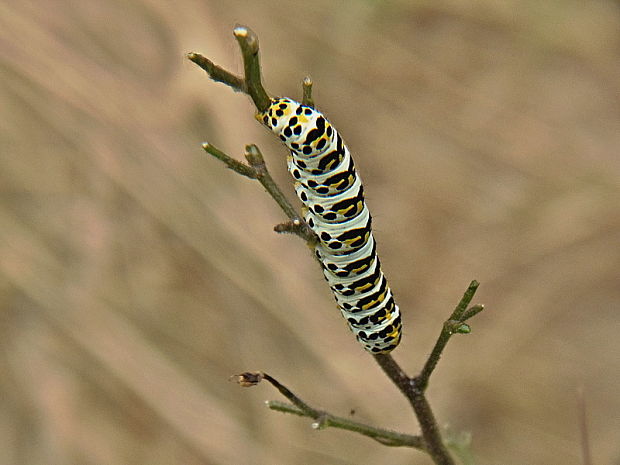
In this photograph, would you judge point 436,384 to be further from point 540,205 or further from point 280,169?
Result: point 280,169

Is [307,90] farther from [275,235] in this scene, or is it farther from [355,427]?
[275,235]

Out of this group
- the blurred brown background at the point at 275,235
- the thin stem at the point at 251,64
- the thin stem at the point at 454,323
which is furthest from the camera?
the blurred brown background at the point at 275,235

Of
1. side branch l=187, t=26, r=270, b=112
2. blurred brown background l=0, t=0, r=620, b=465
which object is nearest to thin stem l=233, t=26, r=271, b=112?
side branch l=187, t=26, r=270, b=112

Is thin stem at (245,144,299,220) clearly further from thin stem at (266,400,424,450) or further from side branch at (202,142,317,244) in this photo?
thin stem at (266,400,424,450)

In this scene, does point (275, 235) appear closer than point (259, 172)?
No

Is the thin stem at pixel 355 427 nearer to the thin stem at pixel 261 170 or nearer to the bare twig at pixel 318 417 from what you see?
the bare twig at pixel 318 417

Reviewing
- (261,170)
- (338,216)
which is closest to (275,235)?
(338,216)

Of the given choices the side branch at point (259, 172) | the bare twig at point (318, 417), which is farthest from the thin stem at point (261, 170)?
the bare twig at point (318, 417)
